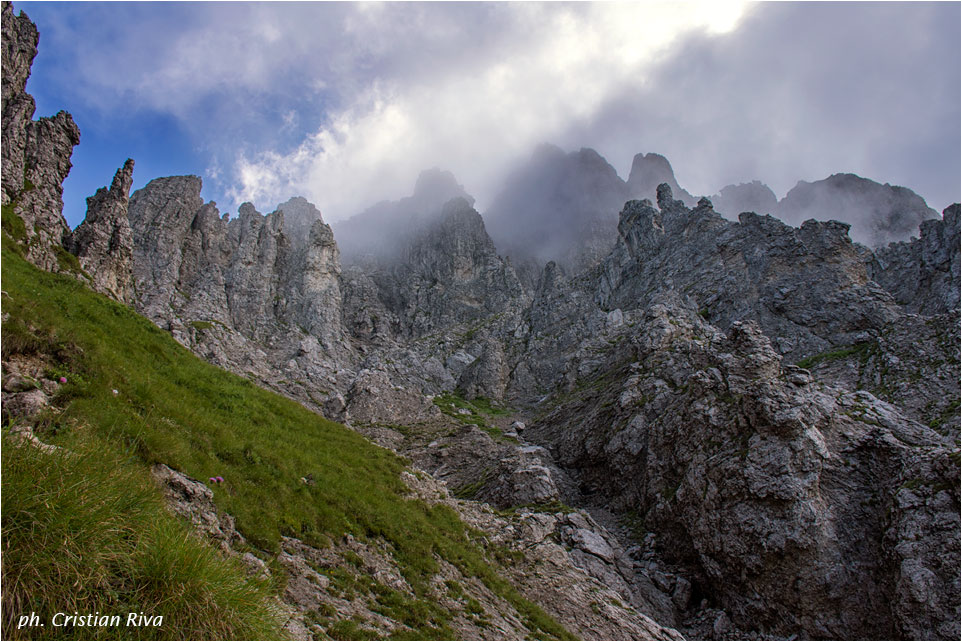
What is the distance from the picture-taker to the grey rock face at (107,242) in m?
45.8

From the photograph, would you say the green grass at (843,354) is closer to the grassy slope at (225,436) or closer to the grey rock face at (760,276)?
the grey rock face at (760,276)

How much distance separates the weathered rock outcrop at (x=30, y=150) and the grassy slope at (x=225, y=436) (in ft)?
79.6

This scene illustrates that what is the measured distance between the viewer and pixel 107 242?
48719mm

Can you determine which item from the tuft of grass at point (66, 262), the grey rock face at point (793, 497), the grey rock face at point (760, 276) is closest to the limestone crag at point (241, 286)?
the tuft of grass at point (66, 262)

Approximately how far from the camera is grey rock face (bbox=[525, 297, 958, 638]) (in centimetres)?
2242

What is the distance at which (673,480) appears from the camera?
1313 inches

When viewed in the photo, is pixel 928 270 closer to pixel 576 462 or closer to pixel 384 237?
pixel 576 462

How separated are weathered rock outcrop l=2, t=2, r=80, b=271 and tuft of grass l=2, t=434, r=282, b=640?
1485 inches

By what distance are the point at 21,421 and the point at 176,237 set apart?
131m

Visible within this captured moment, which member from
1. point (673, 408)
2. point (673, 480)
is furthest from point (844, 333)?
point (673, 480)

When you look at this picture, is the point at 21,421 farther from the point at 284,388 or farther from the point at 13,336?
the point at 284,388

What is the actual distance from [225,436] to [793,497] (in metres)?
28.2

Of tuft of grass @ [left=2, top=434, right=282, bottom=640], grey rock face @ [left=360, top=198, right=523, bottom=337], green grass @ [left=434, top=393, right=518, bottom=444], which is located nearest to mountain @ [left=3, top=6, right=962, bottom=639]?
tuft of grass @ [left=2, top=434, right=282, bottom=640]

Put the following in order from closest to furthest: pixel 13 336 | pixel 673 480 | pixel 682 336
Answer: pixel 13 336 < pixel 673 480 < pixel 682 336
